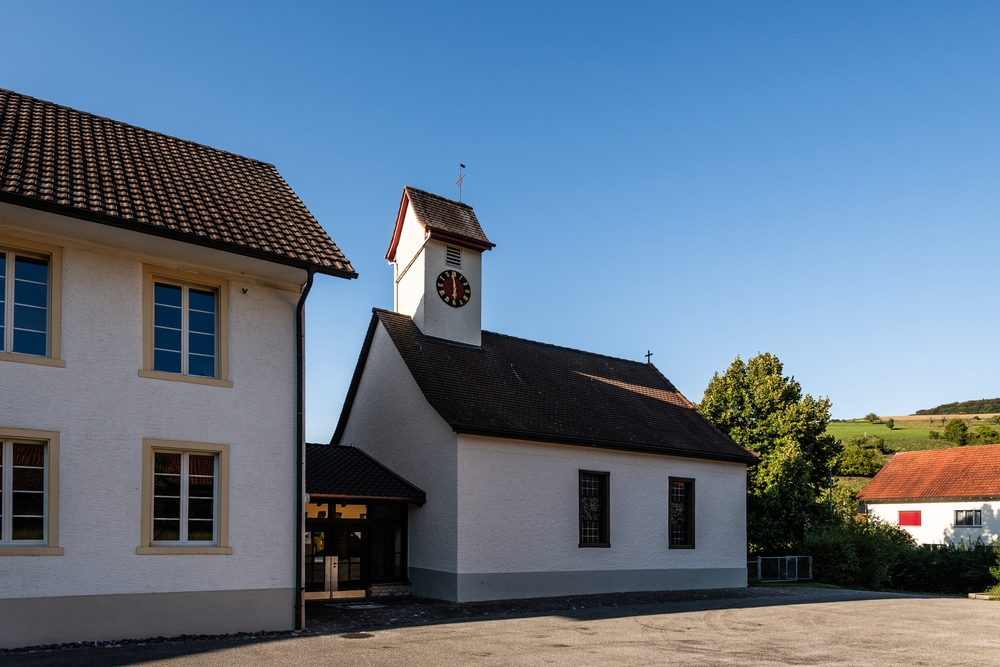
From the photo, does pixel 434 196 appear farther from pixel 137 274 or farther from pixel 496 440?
pixel 137 274

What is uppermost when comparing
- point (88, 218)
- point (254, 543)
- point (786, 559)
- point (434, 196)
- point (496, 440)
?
point (434, 196)

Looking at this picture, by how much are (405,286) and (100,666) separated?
1599cm

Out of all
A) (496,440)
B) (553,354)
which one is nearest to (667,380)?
(553,354)

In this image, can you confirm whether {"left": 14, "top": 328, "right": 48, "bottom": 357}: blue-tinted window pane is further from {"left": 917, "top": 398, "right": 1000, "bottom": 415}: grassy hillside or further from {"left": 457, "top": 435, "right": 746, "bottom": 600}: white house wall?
{"left": 917, "top": 398, "right": 1000, "bottom": 415}: grassy hillside

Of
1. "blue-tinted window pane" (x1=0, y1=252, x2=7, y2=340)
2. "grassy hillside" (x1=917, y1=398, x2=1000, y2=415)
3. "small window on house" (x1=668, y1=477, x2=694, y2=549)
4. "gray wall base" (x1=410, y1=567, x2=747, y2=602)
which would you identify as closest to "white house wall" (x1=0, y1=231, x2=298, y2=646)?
"blue-tinted window pane" (x1=0, y1=252, x2=7, y2=340)

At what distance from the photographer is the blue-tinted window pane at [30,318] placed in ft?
38.5

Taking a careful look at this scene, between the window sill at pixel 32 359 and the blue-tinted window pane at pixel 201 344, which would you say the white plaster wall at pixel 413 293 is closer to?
the blue-tinted window pane at pixel 201 344

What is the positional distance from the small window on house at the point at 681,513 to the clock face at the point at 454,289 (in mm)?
8100

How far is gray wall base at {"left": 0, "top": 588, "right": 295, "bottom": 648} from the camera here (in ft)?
36.4

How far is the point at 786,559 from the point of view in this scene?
28156 mm

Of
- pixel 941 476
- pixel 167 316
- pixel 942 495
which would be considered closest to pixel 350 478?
pixel 167 316

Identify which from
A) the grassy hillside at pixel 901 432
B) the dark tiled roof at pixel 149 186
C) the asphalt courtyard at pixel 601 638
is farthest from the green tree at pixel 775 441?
the grassy hillside at pixel 901 432

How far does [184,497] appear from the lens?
12797 millimetres

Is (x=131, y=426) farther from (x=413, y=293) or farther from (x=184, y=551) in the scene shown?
(x=413, y=293)
